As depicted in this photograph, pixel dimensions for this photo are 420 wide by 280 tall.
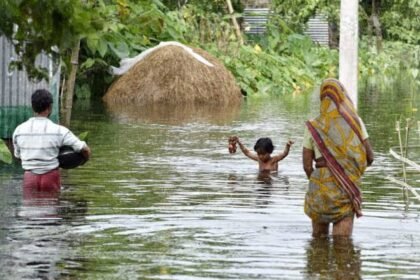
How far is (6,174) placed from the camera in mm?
16406

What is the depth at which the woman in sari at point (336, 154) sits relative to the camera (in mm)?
10867

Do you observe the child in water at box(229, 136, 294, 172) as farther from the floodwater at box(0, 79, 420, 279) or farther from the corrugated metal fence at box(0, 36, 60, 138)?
the corrugated metal fence at box(0, 36, 60, 138)

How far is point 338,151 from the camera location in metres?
10.9

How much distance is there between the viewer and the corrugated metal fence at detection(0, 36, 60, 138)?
58.8 ft

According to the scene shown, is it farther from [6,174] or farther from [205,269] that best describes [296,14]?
[205,269]

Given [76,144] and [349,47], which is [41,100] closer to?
[76,144]

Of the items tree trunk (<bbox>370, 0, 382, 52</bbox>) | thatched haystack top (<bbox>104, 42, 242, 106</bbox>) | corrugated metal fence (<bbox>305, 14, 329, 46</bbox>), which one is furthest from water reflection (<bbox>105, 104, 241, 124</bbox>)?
corrugated metal fence (<bbox>305, 14, 329, 46</bbox>)

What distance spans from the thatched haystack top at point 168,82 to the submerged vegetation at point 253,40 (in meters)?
0.78

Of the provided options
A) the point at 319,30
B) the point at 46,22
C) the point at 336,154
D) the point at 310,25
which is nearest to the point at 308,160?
the point at 336,154

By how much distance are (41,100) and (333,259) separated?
393cm

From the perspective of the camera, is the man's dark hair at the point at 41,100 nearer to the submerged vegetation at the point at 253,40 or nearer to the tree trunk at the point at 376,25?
the submerged vegetation at the point at 253,40

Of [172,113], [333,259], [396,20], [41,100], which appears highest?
[396,20]

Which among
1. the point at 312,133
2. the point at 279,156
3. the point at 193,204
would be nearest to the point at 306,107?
the point at 279,156

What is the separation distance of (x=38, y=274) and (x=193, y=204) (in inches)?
177
